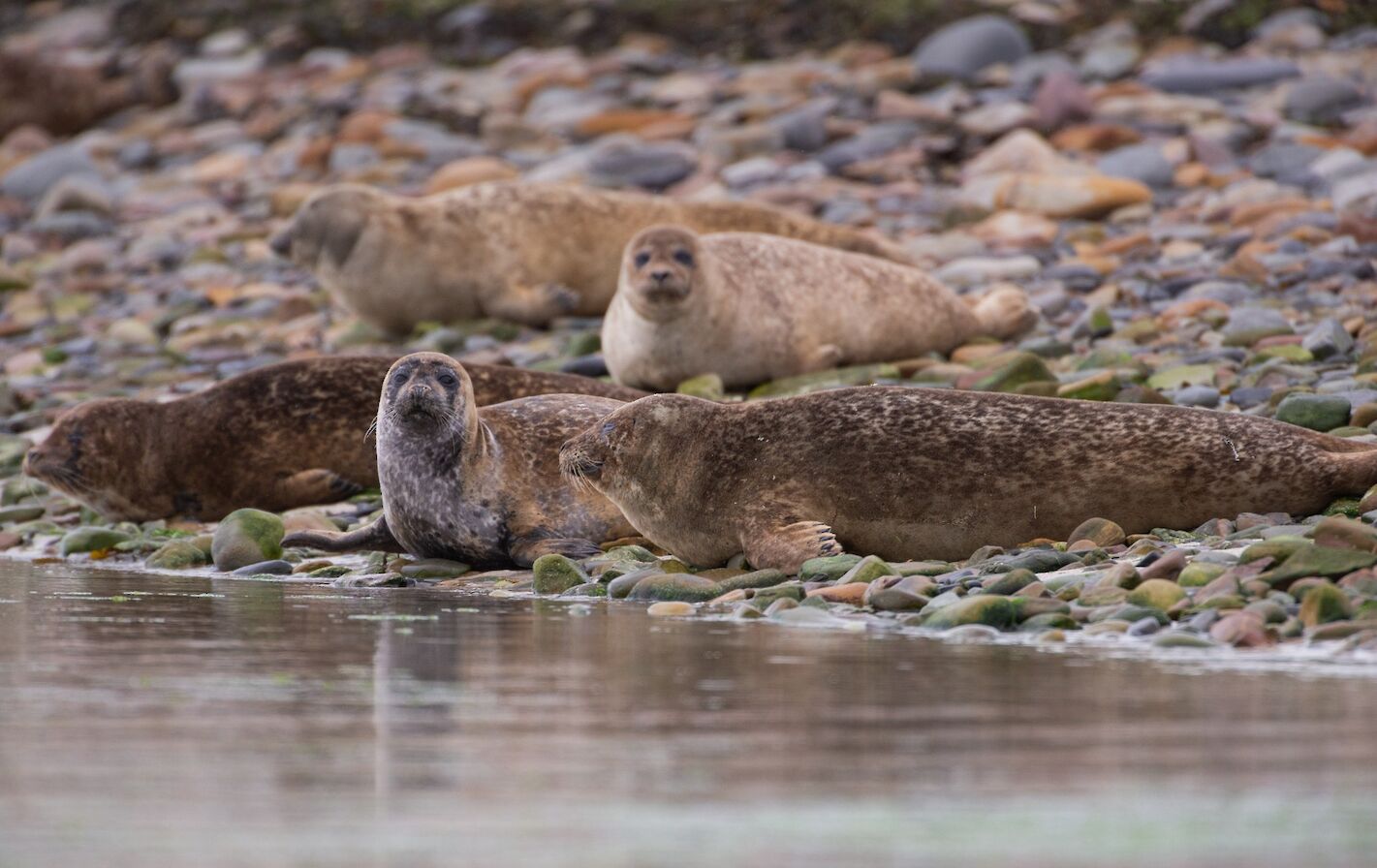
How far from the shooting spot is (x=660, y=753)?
3.68 m

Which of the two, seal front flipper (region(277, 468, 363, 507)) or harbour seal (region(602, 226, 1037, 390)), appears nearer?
seal front flipper (region(277, 468, 363, 507))

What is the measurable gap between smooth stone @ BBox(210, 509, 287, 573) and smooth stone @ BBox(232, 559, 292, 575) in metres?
0.07

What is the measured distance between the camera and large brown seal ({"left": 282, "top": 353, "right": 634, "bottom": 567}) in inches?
285

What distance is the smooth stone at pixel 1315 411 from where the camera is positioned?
24.1 ft

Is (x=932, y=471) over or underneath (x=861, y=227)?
underneath

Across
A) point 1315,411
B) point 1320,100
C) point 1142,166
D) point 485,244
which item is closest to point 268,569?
point 1315,411

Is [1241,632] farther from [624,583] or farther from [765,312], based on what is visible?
[765,312]

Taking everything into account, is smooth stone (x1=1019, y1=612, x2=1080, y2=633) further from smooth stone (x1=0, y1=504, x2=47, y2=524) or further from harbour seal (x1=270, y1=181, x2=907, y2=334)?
harbour seal (x1=270, y1=181, x2=907, y2=334)

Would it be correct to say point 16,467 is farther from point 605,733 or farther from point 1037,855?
point 1037,855

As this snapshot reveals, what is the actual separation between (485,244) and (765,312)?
289cm

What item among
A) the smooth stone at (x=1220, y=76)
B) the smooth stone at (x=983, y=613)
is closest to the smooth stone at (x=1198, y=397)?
the smooth stone at (x=983, y=613)

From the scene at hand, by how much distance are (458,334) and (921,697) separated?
7970 millimetres

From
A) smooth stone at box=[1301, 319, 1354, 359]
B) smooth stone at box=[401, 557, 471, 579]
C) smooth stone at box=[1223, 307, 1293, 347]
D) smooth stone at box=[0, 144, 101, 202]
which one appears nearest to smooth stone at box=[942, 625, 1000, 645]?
smooth stone at box=[401, 557, 471, 579]

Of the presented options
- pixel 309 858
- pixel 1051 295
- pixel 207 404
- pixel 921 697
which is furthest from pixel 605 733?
pixel 1051 295
